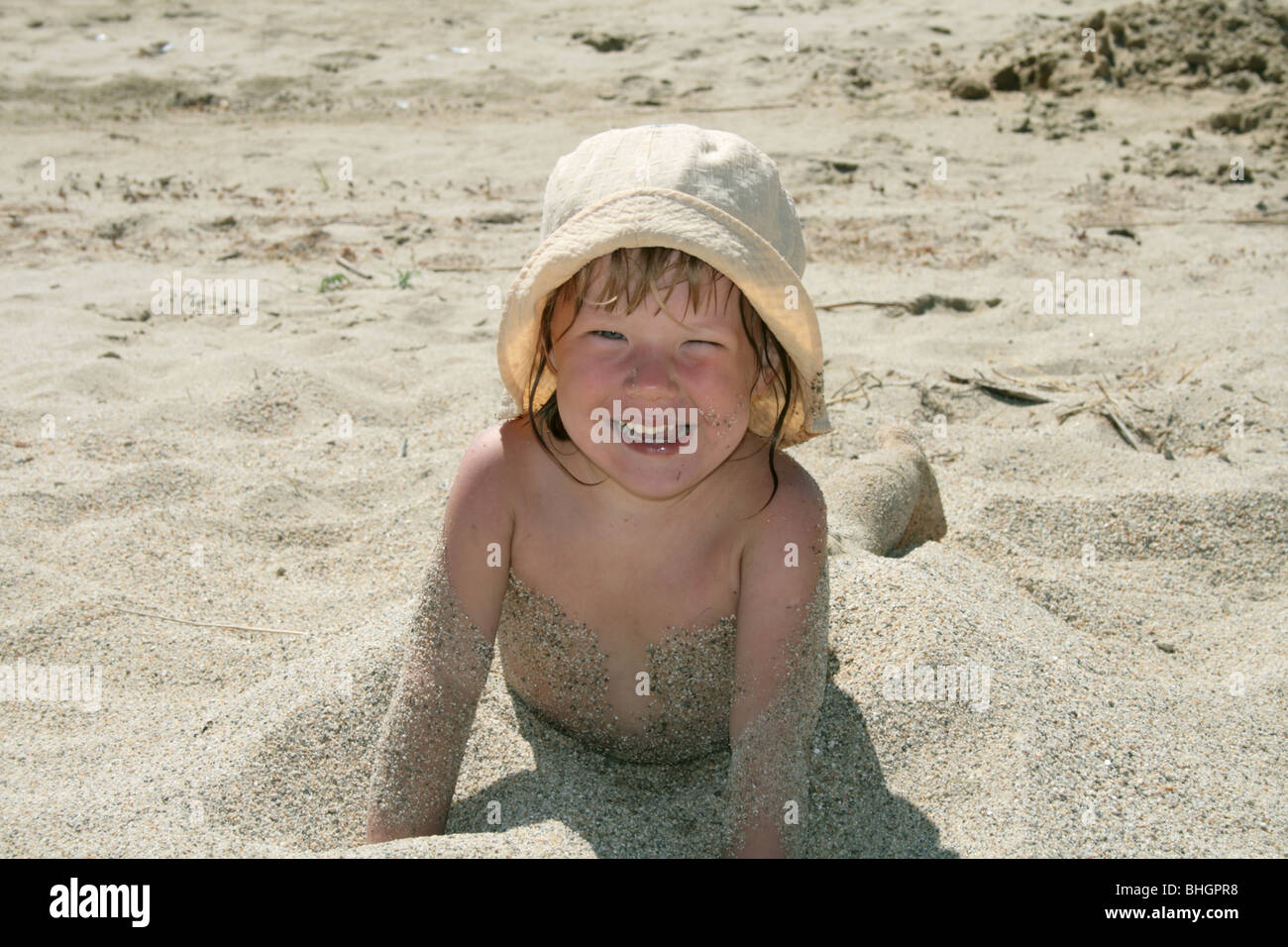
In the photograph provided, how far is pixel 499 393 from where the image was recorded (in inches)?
145

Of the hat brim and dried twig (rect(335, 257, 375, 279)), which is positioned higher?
the hat brim

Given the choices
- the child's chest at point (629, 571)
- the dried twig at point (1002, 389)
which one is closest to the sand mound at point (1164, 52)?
the dried twig at point (1002, 389)

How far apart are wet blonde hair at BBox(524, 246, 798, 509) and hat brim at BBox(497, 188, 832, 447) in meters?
0.03

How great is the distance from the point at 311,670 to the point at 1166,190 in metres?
5.04

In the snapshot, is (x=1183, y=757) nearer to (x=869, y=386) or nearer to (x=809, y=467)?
(x=809, y=467)

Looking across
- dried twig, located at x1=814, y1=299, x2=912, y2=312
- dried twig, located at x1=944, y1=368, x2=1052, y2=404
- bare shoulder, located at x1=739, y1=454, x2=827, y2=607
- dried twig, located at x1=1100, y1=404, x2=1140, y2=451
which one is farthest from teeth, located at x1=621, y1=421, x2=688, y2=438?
dried twig, located at x1=814, y1=299, x2=912, y2=312

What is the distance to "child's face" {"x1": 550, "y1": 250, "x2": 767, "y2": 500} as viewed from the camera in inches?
71.2

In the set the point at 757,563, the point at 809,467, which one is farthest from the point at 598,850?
the point at 809,467

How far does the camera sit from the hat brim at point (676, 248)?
1734 millimetres

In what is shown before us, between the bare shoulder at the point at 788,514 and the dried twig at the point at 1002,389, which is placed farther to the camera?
the dried twig at the point at 1002,389

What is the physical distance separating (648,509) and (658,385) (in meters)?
0.34

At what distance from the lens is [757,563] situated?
200 centimetres

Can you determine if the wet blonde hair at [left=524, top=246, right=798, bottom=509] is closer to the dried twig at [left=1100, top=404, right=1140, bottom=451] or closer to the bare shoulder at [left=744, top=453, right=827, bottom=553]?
the bare shoulder at [left=744, top=453, right=827, bottom=553]

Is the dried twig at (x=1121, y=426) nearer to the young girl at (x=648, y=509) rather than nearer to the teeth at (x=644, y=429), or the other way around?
the young girl at (x=648, y=509)
